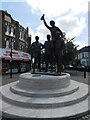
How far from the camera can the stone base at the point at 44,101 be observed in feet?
17.6

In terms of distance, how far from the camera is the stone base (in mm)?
5355

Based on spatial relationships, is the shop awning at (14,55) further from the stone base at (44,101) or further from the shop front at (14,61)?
the stone base at (44,101)

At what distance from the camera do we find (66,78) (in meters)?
8.16

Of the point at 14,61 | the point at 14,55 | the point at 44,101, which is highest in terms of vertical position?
the point at 14,55

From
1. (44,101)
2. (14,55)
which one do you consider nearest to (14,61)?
(14,55)

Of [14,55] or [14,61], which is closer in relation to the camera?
[14,55]

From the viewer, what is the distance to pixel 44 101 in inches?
241

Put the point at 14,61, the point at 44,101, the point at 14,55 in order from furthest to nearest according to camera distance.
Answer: the point at 14,61
the point at 14,55
the point at 44,101

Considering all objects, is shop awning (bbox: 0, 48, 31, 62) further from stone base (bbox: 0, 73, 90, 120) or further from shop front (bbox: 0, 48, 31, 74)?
stone base (bbox: 0, 73, 90, 120)

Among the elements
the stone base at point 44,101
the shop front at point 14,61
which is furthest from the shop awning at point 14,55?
the stone base at point 44,101

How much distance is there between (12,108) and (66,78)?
11.5ft

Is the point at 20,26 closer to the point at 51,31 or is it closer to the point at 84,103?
A: the point at 51,31

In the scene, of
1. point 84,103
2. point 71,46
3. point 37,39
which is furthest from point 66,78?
point 71,46

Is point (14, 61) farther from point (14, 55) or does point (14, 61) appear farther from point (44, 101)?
point (44, 101)
